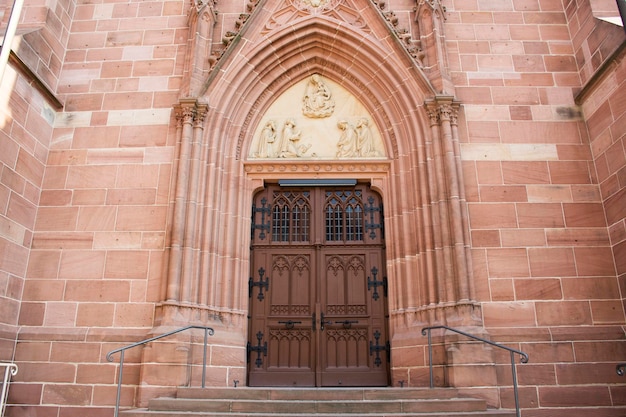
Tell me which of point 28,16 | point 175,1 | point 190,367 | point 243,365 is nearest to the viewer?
point 190,367

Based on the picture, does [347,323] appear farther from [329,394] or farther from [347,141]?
[347,141]

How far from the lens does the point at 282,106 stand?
10.6 meters

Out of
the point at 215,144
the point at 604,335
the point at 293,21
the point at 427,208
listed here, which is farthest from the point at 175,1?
the point at 604,335

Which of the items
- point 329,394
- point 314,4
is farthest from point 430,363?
point 314,4

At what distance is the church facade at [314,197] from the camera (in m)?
8.23

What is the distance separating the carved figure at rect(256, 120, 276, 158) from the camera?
398 inches

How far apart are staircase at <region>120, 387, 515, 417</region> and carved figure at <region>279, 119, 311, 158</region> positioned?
181 inches

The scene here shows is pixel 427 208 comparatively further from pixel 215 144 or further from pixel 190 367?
pixel 190 367

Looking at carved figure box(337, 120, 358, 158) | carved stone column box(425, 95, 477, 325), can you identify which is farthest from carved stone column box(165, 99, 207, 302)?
carved stone column box(425, 95, 477, 325)

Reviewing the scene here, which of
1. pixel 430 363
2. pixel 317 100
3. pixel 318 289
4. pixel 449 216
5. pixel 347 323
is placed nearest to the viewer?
pixel 430 363

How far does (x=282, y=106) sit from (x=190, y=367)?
207 inches

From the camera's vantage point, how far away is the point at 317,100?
10.5 metres

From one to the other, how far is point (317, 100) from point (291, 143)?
107 centimetres

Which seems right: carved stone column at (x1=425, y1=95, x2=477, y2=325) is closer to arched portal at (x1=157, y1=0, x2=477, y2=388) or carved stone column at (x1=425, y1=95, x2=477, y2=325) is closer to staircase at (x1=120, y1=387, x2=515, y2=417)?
arched portal at (x1=157, y1=0, x2=477, y2=388)
